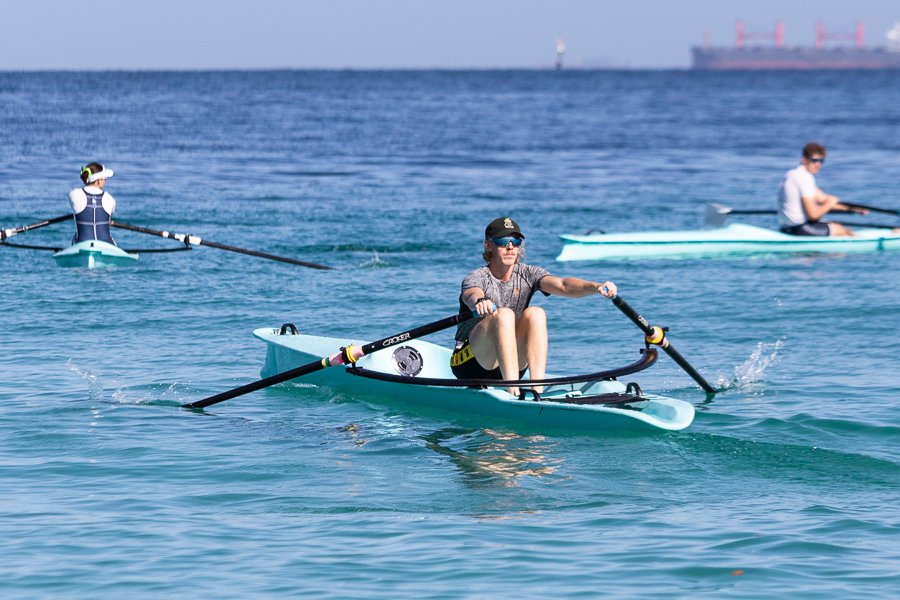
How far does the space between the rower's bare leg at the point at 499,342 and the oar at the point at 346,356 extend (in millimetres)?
208

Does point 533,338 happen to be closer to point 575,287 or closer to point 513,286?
point 513,286

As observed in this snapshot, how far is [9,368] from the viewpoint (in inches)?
501

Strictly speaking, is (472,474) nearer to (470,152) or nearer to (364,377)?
(364,377)

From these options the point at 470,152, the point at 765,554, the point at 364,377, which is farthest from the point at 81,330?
the point at 470,152

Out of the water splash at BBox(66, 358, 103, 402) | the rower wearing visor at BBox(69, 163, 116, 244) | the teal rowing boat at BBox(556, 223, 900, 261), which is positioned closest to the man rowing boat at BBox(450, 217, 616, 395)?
the water splash at BBox(66, 358, 103, 402)

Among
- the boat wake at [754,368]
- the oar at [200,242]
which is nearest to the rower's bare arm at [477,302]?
the boat wake at [754,368]

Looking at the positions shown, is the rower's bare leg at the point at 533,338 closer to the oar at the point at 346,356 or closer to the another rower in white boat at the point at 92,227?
the oar at the point at 346,356

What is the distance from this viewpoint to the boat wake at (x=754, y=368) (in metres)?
12.2

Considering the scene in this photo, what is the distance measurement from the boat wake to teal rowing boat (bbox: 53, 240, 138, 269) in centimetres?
925

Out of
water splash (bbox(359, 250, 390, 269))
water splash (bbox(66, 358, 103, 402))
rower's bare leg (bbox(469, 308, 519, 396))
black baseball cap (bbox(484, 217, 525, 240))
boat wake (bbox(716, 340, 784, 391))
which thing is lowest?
water splash (bbox(66, 358, 103, 402))

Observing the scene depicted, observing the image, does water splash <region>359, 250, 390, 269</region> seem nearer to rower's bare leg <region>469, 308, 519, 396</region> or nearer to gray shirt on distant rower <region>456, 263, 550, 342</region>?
rower's bare leg <region>469, 308, 519, 396</region>

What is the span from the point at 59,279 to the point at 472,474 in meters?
10.7

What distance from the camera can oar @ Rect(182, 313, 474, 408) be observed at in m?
9.70

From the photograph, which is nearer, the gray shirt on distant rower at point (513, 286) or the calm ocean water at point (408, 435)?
the calm ocean water at point (408, 435)
